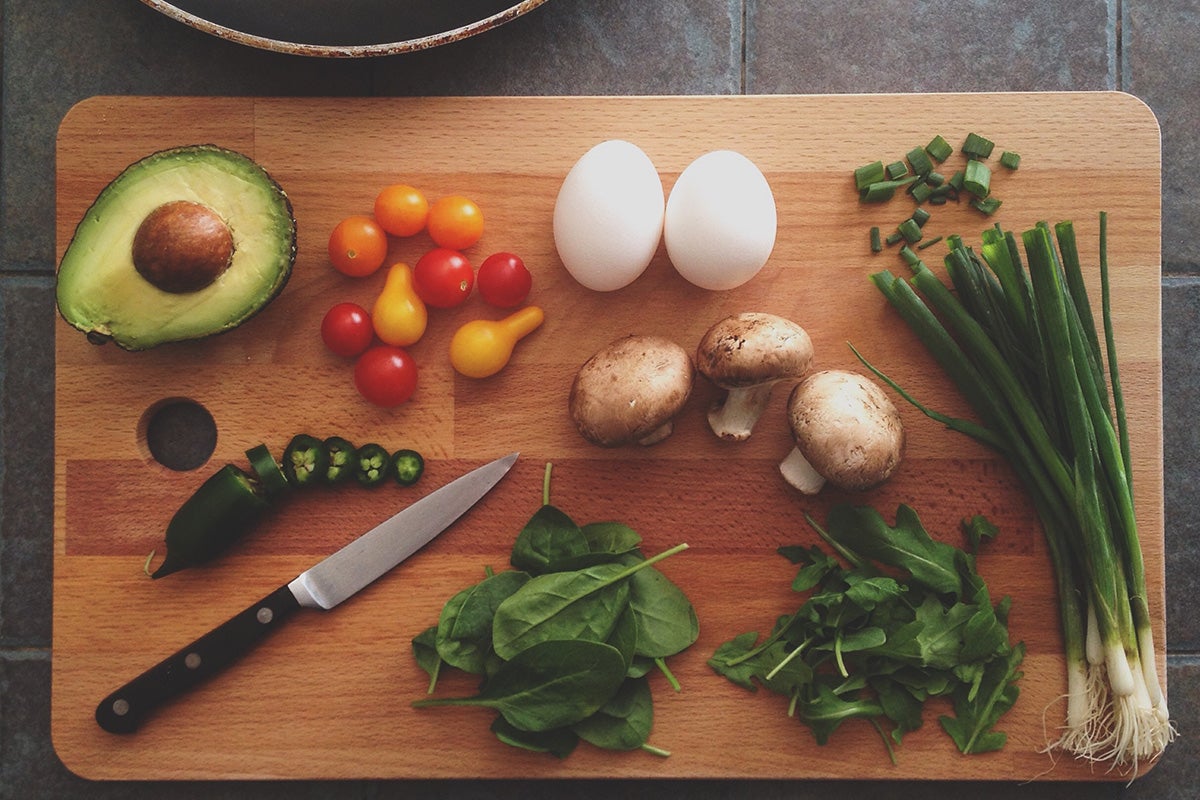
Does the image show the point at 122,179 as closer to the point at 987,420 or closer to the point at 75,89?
the point at 75,89

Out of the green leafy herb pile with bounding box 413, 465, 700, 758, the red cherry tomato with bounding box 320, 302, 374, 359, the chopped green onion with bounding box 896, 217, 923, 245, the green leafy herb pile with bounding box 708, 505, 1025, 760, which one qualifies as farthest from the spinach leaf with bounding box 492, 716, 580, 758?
the chopped green onion with bounding box 896, 217, 923, 245

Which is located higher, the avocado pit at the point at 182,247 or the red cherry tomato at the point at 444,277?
the avocado pit at the point at 182,247

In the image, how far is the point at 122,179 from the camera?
1146mm

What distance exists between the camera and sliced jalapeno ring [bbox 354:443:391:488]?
1.25 m

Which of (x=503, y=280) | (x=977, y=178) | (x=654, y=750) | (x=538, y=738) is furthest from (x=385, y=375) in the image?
(x=977, y=178)

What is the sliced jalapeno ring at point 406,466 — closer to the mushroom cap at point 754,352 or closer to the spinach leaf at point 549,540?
the spinach leaf at point 549,540

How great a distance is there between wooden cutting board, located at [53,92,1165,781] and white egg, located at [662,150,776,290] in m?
0.10

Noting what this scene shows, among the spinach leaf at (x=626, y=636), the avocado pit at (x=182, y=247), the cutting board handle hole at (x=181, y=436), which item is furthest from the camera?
the cutting board handle hole at (x=181, y=436)

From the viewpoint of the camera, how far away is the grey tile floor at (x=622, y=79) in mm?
1346

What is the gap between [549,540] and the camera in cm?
123

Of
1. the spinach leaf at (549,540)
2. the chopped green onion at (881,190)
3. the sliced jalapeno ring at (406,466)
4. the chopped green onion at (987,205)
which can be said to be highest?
the chopped green onion at (881,190)

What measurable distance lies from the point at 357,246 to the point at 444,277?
0.13m

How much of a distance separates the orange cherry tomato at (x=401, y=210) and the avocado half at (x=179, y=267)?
0.12 meters

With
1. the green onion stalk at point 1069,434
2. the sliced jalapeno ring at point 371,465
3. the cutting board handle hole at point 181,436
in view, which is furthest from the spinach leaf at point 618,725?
the cutting board handle hole at point 181,436
